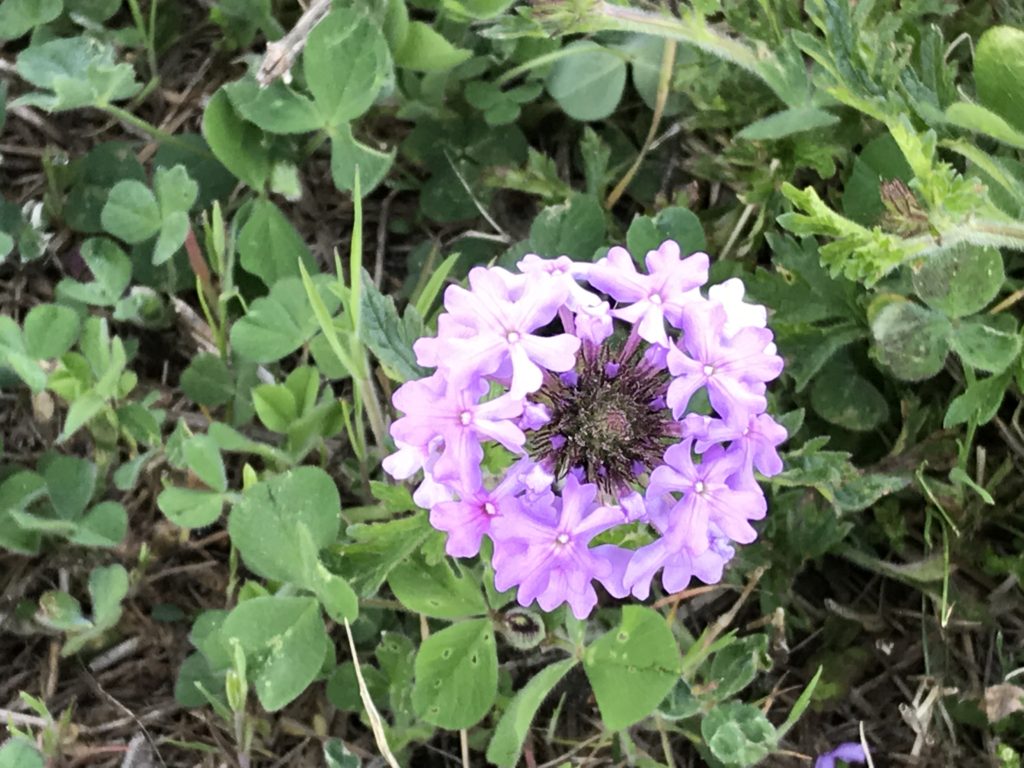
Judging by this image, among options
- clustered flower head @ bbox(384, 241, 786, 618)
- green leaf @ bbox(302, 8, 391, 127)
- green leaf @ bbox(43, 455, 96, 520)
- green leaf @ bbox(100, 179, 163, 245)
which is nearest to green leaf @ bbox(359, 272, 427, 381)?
clustered flower head @ bbox(384, 241, 786, 618)

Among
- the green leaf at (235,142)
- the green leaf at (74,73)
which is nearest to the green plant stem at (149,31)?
the green leaf at (74,73)

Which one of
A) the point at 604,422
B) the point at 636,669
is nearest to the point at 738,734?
the point at 636,669

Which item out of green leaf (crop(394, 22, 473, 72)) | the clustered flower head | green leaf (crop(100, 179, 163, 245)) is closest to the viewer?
the clustered flower head

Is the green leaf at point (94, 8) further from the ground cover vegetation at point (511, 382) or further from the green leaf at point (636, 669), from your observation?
the green leaf at point (636, 669)

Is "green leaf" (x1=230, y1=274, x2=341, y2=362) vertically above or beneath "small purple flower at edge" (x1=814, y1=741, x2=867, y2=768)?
above

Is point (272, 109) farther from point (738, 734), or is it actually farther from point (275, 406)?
point (738, 734)

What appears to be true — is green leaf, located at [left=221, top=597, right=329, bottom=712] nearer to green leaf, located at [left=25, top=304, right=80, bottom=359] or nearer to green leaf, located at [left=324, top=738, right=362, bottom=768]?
green leaf, located at [left=324, top=738, right=362, bottom=768]
